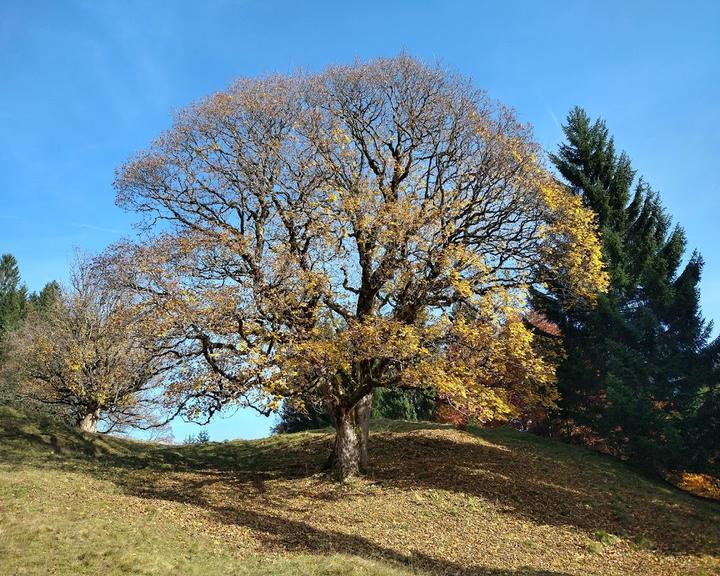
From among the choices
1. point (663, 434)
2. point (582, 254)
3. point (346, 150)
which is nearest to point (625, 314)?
point (663, 434)

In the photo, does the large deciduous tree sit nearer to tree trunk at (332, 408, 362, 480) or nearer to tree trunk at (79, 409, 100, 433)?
tree trunk at (332, 408, 362, 480)

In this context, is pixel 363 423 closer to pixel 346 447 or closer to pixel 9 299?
pixel 346 447

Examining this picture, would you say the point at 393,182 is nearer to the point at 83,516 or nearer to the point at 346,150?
the point at 346,150

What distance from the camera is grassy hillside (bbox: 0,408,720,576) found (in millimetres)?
10336

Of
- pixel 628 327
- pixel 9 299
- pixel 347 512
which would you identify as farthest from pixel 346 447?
pixel 9 299

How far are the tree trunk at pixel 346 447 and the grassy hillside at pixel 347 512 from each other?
60cm

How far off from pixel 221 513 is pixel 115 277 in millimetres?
7509

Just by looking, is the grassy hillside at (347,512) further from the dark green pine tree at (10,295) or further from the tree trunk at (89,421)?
the dark green pine tree at (10,295)

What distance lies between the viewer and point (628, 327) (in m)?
22.6

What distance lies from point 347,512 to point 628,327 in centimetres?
1516

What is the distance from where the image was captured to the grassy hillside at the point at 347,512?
→ 33.9 ft

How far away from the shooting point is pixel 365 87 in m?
18.7

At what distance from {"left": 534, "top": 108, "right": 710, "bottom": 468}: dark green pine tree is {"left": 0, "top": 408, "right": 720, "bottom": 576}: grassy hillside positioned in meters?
2.13

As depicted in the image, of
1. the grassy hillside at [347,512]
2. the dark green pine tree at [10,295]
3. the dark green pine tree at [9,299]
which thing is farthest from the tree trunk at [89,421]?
the dark green pine tree at [10,295]
